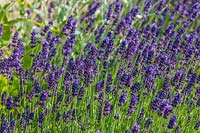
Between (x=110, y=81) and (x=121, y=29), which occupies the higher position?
(x=121, y=29)

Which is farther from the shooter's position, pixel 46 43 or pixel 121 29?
pixel 121 29

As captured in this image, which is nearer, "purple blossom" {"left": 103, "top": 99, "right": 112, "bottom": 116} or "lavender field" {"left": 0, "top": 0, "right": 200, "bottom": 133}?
"purple blossom" {"left": 103, "top": 99, "right": 112, "bottom": 116}

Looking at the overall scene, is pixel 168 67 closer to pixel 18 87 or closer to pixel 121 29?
pixel 121 29

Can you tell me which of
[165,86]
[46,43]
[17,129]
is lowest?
[17,129]

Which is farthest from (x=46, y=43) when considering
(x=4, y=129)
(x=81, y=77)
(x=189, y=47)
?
(x=189, y=47)

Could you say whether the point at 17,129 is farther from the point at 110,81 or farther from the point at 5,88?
the point at 110,81

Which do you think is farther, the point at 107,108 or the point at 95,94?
the point at 95,94

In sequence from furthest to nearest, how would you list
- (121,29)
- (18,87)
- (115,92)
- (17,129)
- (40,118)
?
(121,29) < (18,87) < (115,92) < (17,129) < (40,118)

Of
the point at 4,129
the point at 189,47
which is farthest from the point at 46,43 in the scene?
the point at 189,47

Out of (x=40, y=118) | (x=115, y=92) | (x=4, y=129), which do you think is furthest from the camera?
(x=115, y=92)

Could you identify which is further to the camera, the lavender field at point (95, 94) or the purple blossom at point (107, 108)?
the lavender field at point (95, 94)
